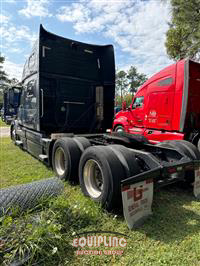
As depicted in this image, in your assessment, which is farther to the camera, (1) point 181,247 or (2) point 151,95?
(2) point 151,95

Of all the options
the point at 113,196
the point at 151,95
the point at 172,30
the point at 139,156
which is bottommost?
the point at 113,196

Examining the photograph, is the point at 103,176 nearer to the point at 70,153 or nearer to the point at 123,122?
the point at 70,153

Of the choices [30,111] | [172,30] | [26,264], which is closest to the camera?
[26,264]

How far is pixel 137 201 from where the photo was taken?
229 centimetres

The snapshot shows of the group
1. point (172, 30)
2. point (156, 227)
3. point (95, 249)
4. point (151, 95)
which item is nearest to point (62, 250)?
point (95, 249)

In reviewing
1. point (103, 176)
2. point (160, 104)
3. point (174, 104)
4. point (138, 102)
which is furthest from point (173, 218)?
point (138, 102)

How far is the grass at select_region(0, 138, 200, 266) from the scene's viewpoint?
5.80 feet

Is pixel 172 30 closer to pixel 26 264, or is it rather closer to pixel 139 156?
pixel 139 156

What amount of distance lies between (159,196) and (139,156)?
999mm

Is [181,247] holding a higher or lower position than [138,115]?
lower

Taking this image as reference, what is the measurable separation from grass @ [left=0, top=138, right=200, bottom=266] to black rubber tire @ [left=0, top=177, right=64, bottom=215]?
0.35 ft

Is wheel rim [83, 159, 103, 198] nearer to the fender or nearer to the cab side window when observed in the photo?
the cab side window

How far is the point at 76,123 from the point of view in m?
5.46

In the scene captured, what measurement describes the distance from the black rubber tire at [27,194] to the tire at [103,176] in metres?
0.47
